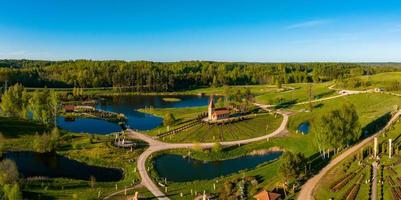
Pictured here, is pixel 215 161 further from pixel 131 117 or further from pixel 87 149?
pixel 131 117

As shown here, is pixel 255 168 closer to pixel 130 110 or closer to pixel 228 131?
pixel 228 131

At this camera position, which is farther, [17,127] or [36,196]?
[17,127]

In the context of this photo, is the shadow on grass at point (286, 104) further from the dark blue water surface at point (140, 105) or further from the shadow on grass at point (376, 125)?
the shadow on grass at point (376, 125)

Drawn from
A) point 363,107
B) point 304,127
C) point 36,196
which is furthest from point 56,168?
point 363,107

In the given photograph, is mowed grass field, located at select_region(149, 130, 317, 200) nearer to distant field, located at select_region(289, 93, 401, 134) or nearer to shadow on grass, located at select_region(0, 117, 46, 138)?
distant field, located at select_region(289, 93, 401, 134)

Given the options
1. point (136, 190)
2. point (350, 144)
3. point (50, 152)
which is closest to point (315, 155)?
point (350, 144)

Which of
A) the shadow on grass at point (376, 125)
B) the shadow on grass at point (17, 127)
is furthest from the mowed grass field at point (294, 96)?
the shadow on grass at point (17, 127)
